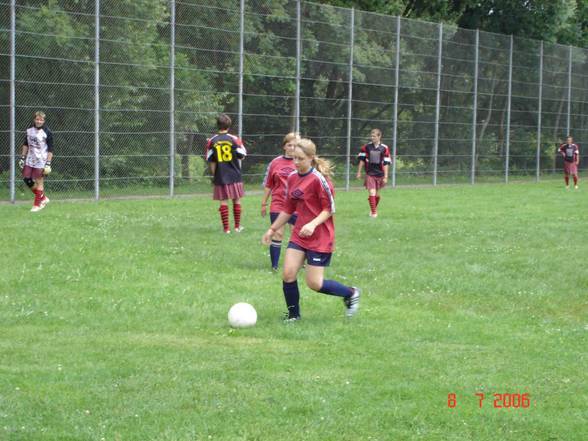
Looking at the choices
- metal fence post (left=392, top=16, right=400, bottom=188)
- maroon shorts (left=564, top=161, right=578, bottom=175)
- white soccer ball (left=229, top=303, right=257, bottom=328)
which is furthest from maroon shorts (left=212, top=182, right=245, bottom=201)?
maroon shorts (left=564, top=161, right=578, bottom=175)

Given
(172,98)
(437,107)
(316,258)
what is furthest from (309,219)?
(437,107)

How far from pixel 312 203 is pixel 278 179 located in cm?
383

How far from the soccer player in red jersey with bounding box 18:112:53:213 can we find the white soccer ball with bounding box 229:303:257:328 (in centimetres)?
1028

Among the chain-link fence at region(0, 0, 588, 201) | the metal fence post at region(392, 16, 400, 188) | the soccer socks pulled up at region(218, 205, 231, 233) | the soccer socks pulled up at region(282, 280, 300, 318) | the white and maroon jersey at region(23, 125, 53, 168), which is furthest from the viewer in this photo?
the metal fence post at region(392, 16, 400, 188)

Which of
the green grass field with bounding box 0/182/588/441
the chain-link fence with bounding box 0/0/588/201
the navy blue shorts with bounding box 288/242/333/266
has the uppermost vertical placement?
the chain-link fence with bounding box 0/0/588/201

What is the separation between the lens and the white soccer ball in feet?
30.3

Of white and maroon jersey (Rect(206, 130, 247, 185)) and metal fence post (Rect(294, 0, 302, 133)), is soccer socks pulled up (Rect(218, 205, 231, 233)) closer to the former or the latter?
white and maroon jersey (Rect(206, 130, 247, 185))

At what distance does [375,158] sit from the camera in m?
20.7

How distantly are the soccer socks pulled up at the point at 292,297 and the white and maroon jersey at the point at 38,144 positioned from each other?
10.2m

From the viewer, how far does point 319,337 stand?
350 inches

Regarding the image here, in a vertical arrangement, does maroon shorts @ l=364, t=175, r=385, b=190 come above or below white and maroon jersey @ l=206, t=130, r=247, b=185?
below

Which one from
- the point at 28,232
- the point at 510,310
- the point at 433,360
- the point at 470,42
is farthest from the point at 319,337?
the point at 470,42

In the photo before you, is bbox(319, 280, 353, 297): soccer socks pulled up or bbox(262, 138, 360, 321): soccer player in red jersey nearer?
bbox(262, 138, 360, 321): soccer player in red jersey

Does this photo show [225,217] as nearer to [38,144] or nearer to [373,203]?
[38,144]
